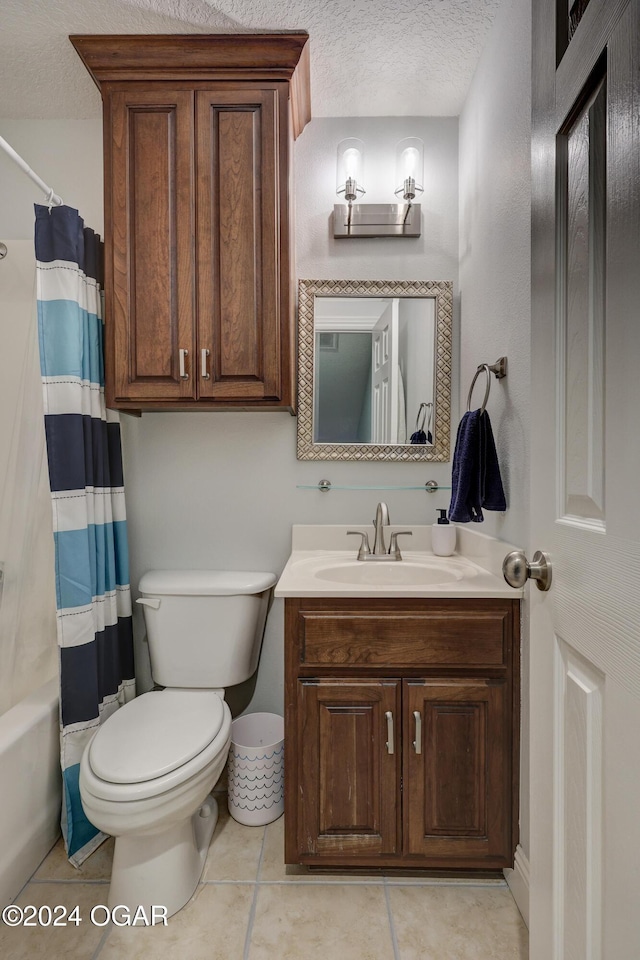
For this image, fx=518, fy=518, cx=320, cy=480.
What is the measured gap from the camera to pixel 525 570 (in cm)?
82

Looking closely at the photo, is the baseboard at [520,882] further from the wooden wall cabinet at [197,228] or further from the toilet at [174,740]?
the wooden wall cabinet at [197,228]

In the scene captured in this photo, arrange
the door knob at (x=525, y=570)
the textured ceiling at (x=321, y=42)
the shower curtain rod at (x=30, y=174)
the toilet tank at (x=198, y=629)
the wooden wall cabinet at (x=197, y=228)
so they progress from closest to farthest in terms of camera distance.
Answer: the door knob at (x=525, y=570), the shower curtain rod at (x=30, y=174), the textured ceiling at (x=321, y=42), the wooden wall cabinet at (x=197, y=228), the toilet tank at (x=198, y=629)

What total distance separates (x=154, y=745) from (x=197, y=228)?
4.94 ft

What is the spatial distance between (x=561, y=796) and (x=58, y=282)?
169cm

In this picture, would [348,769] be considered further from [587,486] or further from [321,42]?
[321,42]

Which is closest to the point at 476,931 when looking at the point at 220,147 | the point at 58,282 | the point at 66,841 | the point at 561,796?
the point at 561,796

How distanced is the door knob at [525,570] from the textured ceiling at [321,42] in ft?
5.29

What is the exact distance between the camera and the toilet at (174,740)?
123 cm

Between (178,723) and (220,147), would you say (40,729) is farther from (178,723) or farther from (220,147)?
(220,147)

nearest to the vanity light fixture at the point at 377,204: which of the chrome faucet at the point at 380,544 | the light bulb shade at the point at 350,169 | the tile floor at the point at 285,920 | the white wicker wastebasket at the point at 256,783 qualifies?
the light bulb shade at the point at 350,169

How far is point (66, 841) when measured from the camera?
5.07 feet

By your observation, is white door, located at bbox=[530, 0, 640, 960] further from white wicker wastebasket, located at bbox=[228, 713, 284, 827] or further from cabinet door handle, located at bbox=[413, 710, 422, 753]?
white wicker wastebasket, located at bbox=[228, 713, 284, 827]

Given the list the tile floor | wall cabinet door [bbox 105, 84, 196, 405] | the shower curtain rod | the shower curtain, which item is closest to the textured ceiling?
wall cabinet door [bbox 105, 84, 196, 405]

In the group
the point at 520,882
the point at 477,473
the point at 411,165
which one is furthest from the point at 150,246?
the point at 520,882
